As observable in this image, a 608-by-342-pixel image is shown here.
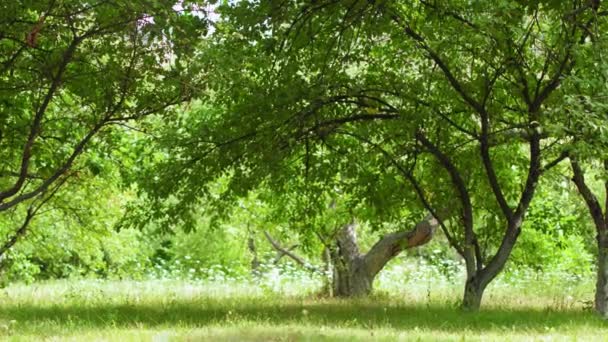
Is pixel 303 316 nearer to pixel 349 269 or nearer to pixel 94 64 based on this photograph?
pixel 94 64

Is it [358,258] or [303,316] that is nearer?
[303,316]

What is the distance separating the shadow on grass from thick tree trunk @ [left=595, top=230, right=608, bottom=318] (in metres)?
0.38

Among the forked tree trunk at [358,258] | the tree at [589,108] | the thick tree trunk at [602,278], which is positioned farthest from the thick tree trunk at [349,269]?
the tree at [589,108]

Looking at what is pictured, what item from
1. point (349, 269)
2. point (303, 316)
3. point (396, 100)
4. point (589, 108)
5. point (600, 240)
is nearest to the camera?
point (589, 108)

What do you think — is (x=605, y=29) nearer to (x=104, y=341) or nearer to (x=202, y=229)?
(x=104, y=341)

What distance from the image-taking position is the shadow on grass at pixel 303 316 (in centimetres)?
1178

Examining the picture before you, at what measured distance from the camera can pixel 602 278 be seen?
14539 millimetres

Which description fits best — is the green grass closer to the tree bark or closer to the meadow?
the meadow

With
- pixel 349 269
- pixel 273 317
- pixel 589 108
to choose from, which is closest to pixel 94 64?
pixel 273 317

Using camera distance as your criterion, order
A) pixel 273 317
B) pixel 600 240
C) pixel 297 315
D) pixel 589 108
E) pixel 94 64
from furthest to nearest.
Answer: pixel 600 240, pixel 297 315, pixel 273 317, pixel 94 64, pixel 589 108

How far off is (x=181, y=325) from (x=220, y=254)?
95.3 ft

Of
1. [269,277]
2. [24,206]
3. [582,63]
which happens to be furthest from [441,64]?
[269,277]

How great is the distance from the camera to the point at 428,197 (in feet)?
51.0

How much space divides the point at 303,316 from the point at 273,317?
0.60 metres
